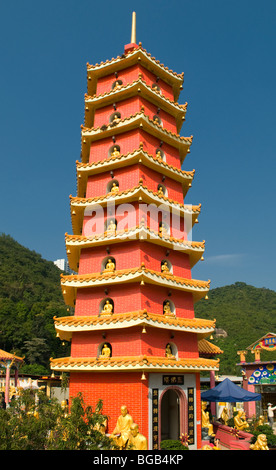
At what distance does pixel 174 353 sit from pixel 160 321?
2159 mm

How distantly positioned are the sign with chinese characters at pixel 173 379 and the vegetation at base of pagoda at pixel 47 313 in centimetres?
4137

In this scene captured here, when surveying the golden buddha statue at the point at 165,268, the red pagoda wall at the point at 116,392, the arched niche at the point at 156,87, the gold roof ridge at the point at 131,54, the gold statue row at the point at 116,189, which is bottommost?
the red pagoda wall at the point at 116,392

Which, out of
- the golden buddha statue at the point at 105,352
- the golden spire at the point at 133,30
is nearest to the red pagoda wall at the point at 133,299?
the golden buddha statue at the point at 105,352

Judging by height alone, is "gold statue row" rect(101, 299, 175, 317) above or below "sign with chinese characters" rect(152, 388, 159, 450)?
above

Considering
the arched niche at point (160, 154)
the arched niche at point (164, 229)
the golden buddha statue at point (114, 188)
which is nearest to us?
the arched niche at point (164, 229)

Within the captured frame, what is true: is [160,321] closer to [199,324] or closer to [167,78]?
[199,324]

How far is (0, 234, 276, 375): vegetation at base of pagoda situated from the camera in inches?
2520

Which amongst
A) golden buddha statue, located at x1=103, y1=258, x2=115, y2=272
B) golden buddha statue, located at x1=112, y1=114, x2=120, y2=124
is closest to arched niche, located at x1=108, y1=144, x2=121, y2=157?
golden buddha statue, located at x1=112, y1=114, x2=120, y2=124

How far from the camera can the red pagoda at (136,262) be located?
573 inches

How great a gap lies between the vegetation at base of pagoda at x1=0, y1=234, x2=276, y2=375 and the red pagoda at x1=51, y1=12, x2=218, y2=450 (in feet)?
130

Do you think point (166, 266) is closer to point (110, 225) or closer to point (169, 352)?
point (110, 225)

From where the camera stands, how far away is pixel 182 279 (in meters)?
17.1

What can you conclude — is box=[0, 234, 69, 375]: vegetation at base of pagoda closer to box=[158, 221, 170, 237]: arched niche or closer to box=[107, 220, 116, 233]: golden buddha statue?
box=[107, 220, 116, 233]: golden buddha statue

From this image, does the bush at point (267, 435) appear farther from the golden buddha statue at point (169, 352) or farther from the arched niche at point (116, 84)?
the arched niche at point (116, 84)
